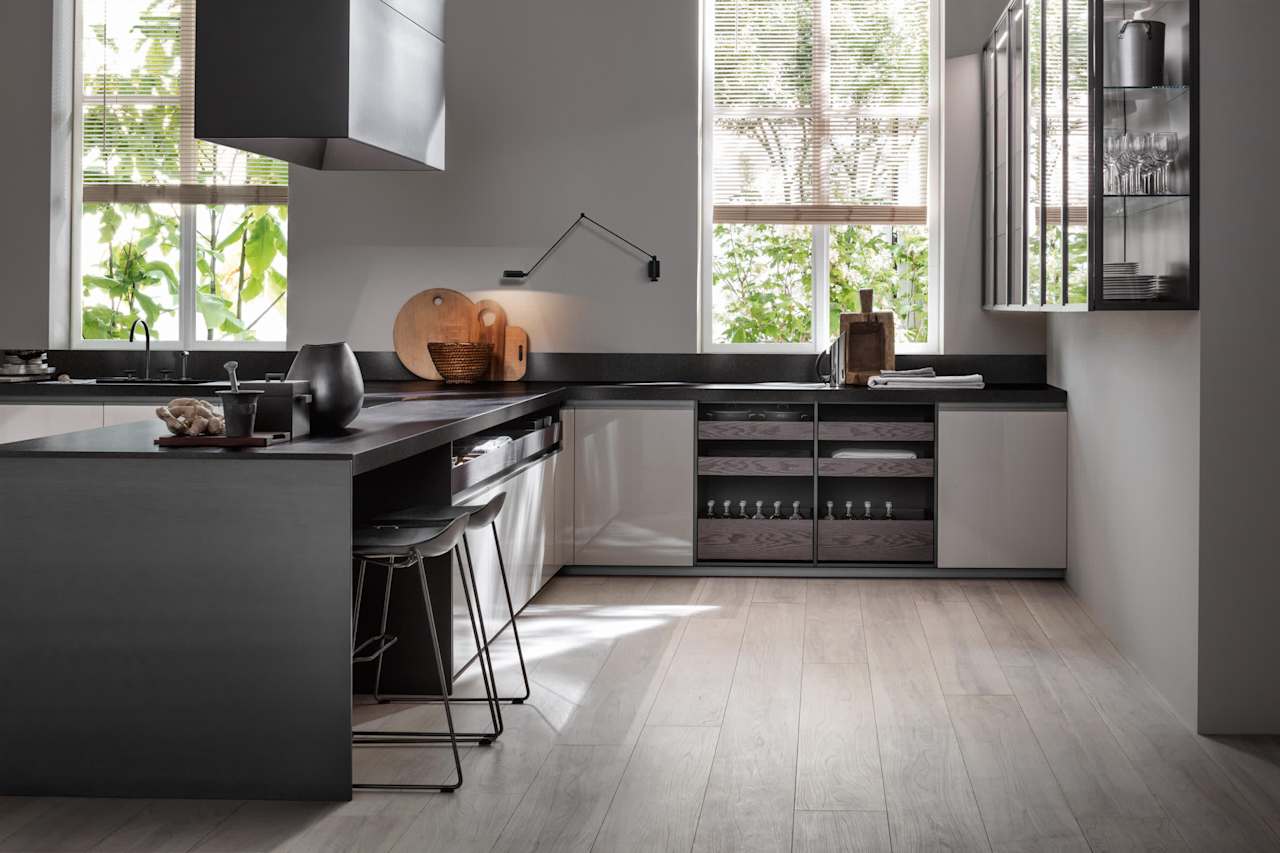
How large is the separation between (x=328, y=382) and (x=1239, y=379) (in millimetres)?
2529

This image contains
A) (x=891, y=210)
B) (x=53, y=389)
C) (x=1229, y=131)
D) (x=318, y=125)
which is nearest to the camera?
(x=1229, y=131)

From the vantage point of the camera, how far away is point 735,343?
653cm

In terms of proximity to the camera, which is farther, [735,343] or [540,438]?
[735,343]

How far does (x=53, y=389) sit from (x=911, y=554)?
3.97m

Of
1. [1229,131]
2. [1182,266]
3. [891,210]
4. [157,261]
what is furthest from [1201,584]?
[157,261]

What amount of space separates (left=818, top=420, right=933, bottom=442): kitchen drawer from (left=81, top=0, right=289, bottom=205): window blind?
305cm

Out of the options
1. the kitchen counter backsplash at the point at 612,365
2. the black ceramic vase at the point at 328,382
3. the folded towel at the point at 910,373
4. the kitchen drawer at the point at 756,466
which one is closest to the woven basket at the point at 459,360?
the kitchen counter backsplash at the point at 612,365

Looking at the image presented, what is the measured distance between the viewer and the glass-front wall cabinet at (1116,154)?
11.9 feet

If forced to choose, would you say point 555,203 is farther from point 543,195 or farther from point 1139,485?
point 1139,485

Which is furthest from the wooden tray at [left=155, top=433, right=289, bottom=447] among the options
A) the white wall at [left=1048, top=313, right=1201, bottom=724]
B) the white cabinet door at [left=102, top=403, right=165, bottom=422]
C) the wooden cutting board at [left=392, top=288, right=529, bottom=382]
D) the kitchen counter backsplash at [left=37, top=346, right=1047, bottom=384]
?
the wooden cutting board at [left=392, top=288, right=529, bottom=382]

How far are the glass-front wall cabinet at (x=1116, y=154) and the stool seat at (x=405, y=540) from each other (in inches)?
81.9

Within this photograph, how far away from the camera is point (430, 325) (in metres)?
6.37

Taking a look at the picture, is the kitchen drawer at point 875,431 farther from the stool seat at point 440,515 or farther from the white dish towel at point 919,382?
the stool seat at point 440,515

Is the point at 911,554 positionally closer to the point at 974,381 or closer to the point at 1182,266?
the point at 974,381
